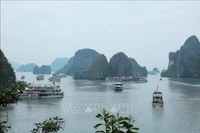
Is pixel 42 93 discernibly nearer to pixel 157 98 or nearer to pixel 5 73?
pixel 5 73

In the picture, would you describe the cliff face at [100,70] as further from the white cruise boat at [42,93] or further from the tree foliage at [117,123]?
the tree foliage at [117,123]

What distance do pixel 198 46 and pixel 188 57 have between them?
1370 centimetres

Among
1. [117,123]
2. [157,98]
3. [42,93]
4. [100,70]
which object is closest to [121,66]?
[100,70]

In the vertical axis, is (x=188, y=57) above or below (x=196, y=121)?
above

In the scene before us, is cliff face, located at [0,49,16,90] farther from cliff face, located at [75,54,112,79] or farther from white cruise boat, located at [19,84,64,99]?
cliff face, located at [75,54,112,79]

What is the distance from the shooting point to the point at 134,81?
15238cm

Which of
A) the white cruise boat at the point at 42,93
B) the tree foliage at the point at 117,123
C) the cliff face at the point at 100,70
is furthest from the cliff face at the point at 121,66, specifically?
the tree foliage at the point at 117,123

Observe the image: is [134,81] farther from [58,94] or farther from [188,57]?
[58,94]

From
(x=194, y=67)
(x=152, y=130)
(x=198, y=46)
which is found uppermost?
(x=198, y=46)

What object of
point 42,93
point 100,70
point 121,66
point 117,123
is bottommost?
point 42,93

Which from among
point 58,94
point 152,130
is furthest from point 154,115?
point 58,94

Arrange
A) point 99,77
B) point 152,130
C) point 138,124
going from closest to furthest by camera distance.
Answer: point 152,130 → point 138,124 → point 99,77

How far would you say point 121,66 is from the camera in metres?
195

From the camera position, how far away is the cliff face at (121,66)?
629 ft
